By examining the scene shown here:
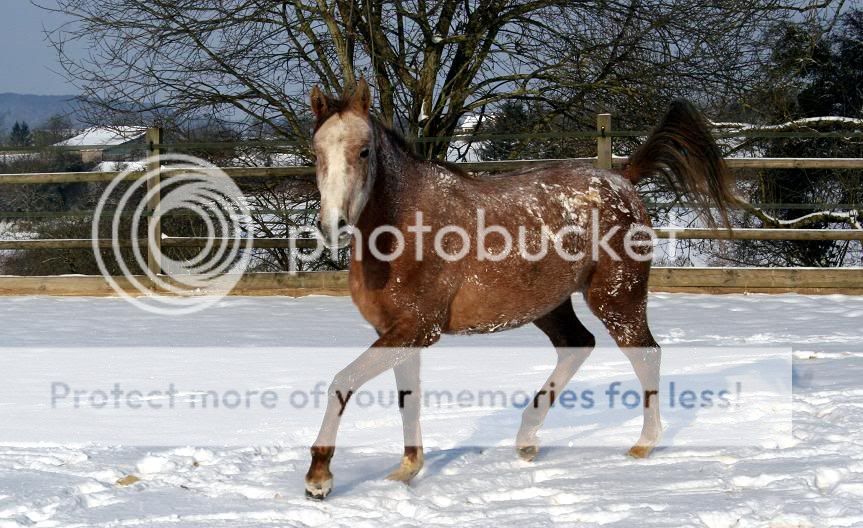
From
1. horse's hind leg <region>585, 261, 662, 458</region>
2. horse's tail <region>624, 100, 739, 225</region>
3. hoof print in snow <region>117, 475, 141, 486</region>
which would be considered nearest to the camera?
hoof print in snow <region>117, 475, 141, 486</region>

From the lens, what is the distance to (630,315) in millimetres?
3957

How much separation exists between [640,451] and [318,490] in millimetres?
1472

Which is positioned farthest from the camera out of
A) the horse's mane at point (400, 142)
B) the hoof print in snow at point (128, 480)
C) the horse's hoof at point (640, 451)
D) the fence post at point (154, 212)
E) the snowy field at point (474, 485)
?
the fence post at point (154, 212)

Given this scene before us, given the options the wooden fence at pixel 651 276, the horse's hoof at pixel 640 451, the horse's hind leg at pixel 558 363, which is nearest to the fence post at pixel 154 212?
the wooden fence at pixel 651 276

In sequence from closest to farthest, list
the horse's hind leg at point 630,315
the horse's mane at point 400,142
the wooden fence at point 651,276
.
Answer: the horse's mane at point 400,142
the horse's hind leg at point 630,315
the wooden fence at point 651,276

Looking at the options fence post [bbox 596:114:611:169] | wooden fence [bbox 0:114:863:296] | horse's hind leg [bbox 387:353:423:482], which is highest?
fence post [bbox 596:114:611:169]

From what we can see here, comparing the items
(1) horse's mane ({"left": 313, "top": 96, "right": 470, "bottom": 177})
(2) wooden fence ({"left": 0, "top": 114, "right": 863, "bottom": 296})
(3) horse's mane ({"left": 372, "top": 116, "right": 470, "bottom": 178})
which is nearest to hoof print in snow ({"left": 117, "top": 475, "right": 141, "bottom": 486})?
(1) horse's mane ({"left": 313, "top": 96, "right": 470, "bottom": 177})

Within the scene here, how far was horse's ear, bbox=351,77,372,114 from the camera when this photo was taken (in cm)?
322

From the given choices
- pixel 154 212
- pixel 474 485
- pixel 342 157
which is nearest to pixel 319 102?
pixel 342 157

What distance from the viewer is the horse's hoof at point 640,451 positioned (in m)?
3.81

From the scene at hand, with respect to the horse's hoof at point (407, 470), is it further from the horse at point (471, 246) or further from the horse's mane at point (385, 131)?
the horse's mane at point (385, 131)

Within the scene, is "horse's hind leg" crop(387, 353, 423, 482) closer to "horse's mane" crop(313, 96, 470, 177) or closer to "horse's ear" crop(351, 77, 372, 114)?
"horse's mane" crop(313, 96, 470, 177)

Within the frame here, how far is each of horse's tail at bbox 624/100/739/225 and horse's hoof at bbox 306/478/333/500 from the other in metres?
2.16

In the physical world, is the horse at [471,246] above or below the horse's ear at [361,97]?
below
